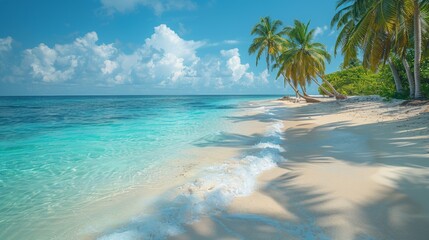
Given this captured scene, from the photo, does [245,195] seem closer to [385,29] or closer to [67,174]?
[67,174]

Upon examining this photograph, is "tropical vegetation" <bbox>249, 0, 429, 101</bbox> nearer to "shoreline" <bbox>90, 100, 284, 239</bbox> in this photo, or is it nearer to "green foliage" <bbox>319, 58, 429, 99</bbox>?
"green foliage" <bbox>319, 58, 429, 99</bbox>

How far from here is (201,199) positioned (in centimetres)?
450

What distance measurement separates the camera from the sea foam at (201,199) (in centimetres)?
359

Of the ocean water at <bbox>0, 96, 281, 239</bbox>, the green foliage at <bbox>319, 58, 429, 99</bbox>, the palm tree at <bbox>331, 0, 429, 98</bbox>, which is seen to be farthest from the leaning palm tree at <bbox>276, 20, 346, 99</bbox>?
the ocean water at <bbox>0, 96, 281, 239</bbox>

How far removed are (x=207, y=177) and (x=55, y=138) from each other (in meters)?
10.4

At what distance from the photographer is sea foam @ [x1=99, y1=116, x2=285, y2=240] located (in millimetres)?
3590

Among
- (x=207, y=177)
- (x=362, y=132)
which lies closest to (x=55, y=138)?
(x=207, y=177)

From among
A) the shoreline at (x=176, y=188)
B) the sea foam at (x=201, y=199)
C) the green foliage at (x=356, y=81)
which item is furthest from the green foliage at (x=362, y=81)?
the sea foam at (x=201, y=199)

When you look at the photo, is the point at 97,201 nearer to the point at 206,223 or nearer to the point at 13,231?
the point at 13,231

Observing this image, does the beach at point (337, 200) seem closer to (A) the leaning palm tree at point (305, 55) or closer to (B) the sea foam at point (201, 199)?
(B) the sea foam at point (201, 199)

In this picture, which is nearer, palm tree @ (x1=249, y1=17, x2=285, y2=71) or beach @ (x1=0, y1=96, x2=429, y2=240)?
beach @ (x1=0, y1=96, x2=429, y2=240)

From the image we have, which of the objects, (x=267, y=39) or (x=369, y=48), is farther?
(x=267, y=39)

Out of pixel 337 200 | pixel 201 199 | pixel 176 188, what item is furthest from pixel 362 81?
pixel 201 199

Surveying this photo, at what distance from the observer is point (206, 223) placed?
3.67m
